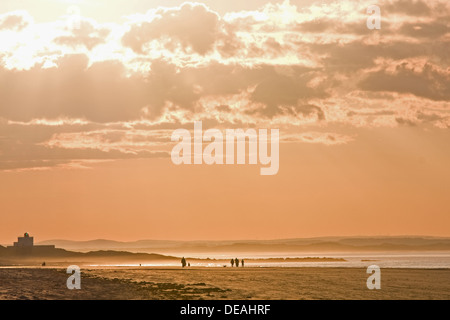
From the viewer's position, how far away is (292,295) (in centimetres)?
5506
